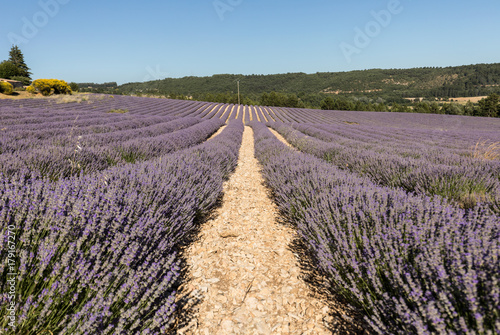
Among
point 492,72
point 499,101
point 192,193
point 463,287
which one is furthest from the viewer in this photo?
point 492,72

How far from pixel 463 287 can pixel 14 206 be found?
239 centimetres

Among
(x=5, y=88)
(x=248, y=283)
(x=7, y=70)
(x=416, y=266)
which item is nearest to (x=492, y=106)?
(x=416, y=266)

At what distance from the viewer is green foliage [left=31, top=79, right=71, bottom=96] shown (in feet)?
89.2

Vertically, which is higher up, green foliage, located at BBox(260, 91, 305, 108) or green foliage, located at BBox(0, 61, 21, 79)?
green foliage, located at BBox(0, 61, 21, 79)

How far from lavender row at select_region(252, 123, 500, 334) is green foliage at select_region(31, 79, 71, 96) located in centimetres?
3797

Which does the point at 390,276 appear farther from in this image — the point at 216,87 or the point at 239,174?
the point at 216,87

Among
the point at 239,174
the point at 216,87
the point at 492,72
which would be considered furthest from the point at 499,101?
the point at 216,87

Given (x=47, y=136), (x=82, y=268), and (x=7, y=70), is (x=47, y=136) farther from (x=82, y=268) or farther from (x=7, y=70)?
(x=7, y=70)

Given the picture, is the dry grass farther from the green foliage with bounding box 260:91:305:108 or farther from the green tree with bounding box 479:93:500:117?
the green foliage with bounding box 260:91:305:108

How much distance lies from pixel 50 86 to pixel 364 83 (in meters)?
85.2

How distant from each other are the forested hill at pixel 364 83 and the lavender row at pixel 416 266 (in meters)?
65.7

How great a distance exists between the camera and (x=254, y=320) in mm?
1515

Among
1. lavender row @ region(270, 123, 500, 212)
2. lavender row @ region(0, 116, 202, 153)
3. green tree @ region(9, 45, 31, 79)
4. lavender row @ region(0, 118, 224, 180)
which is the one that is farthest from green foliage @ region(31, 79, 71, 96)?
lavender row @ region(270, 123, 500, 212)

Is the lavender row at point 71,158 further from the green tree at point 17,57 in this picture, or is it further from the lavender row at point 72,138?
the green tree at point 17,57
